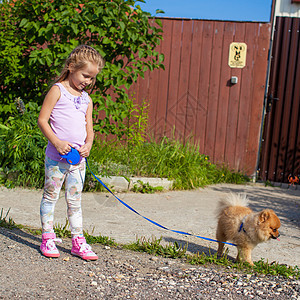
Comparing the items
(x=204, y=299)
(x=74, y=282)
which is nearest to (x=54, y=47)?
(x=74, y=282)

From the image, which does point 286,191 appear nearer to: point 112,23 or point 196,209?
point 196,209

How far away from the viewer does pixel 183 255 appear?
10.6ft

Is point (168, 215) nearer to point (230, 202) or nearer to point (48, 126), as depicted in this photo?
point (230, 202)

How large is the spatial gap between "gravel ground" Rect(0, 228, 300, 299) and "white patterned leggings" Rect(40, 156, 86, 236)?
271mm

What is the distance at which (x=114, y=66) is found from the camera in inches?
220

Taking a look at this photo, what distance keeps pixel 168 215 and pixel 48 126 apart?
7.31 feet

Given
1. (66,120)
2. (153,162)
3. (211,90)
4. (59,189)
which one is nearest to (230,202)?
(59,189)

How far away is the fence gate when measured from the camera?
6.95 metres

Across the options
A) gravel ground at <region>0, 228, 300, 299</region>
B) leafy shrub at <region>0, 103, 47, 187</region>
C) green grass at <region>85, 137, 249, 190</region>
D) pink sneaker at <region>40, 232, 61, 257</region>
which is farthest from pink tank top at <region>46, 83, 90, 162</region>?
green grass at <region>85, 137, 249, 190</region>

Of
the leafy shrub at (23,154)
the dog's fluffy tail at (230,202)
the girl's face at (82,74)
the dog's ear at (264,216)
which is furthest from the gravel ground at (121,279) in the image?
the leafy shrub at (23,154)

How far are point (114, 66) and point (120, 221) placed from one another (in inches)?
94.7

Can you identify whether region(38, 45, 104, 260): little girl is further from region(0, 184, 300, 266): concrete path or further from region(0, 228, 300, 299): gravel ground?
region(0, 184, 300, 266): concrete path

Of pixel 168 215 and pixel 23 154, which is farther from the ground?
pixel 23 154

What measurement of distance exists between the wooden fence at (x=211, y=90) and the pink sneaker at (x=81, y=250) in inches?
179
